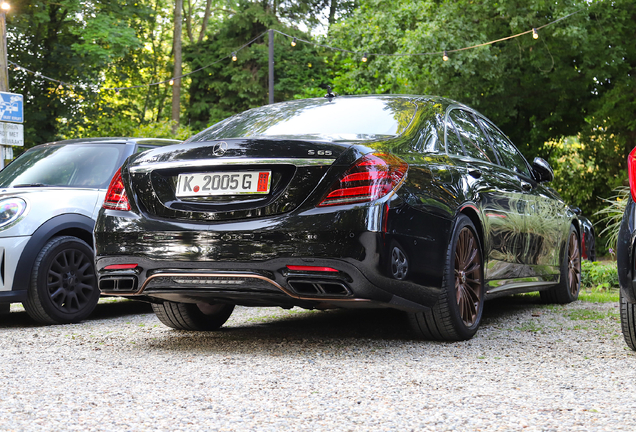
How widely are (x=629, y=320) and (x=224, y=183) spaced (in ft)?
7.67

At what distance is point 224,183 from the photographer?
4.13 metres

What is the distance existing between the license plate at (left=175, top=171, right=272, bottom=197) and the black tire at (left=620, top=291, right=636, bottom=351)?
205 cm

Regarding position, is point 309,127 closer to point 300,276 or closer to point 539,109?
point 300,276

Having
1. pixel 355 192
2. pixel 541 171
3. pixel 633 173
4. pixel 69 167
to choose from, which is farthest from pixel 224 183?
pixel 541 171

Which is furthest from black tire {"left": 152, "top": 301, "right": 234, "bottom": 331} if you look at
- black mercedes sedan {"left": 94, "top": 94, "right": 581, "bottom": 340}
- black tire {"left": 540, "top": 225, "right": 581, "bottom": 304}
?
black tire {"left": 540, "top": 225, "right": 581, "bottom": 304}

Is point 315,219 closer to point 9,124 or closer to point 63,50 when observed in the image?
point 9,124

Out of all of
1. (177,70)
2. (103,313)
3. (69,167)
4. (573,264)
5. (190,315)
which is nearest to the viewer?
(190,315)

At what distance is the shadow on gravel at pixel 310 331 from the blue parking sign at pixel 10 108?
7.65 metres

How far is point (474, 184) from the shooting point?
498 cm

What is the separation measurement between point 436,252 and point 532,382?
1.01 meters

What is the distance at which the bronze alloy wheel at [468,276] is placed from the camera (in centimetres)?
473

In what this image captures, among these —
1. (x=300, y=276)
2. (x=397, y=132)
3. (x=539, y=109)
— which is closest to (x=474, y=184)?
(x=397, y=132)

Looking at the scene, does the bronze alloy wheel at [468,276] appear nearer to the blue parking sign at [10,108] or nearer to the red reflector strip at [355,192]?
the red reflector strip at [355,192]

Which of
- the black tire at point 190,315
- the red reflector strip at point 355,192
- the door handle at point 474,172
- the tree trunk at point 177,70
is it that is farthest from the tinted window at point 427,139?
the tree trunk at point 177,70
